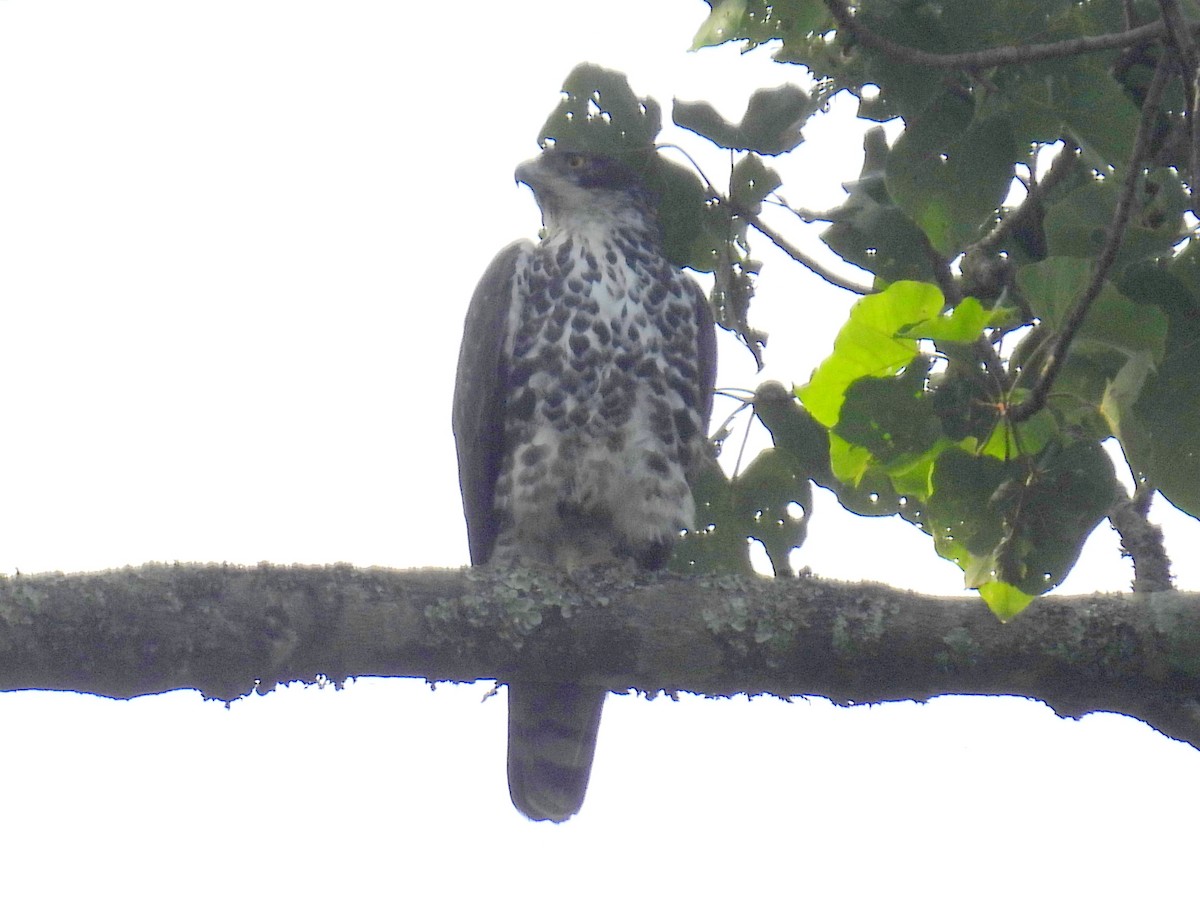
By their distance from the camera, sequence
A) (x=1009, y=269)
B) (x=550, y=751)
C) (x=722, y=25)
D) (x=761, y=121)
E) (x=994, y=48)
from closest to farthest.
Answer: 1. (x=994, y=48)
2. (x=722, y=25)
3. (x=1009, y=269)
4. (x=761, y=121)
5. (x=550, y=751)

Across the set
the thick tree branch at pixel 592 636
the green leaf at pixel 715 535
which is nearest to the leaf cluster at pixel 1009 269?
the thick tree branch at pixel 592 636

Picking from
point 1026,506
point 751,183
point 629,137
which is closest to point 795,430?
point 751,183

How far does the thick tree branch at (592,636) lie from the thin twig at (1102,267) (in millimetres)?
840

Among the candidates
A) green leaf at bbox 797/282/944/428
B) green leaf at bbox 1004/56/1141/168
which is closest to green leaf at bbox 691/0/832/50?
green leaf at bbox 1004/56/1141/168

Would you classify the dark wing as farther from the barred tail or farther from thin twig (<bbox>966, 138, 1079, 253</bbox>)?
thin twig (<bbox>966, 138, 1079, 253</bbox>)

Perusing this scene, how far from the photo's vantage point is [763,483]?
345 centimetres

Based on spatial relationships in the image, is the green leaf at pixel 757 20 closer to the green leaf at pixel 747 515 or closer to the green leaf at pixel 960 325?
the green leaf at pixel 960 325

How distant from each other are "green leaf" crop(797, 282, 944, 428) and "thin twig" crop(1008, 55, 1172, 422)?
0.19 meters

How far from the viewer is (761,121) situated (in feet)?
10.6

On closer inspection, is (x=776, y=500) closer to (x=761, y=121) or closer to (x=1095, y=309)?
(x=761, y=121)

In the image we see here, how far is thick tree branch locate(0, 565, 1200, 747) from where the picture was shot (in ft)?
8.98

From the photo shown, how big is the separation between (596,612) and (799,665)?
0.44 meters

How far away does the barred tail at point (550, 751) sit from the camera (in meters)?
4.34

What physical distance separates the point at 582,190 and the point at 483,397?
2.71 ft
